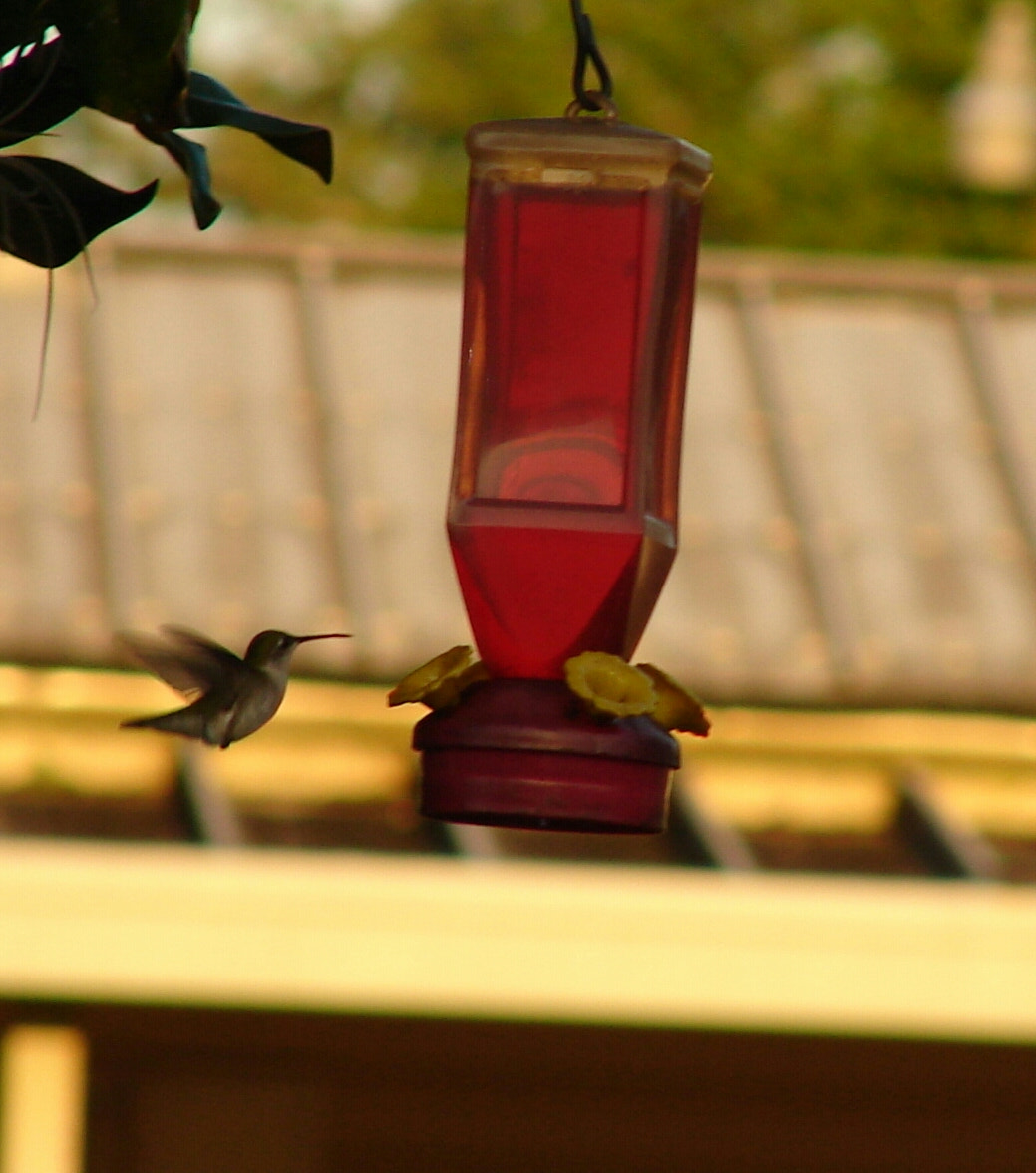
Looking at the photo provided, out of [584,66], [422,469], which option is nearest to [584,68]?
[584,66]

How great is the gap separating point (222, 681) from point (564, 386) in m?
0.60

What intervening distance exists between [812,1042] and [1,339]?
4173mm

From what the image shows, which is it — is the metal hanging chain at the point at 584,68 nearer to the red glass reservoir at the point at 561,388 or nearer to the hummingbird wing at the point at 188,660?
the red glass reservoir at the point at 561,388

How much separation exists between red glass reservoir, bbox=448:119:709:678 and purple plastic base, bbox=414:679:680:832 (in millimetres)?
166

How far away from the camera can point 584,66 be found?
9.24 feet

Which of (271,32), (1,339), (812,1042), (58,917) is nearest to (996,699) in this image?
(812,1042)

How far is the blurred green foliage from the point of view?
33.0 meters

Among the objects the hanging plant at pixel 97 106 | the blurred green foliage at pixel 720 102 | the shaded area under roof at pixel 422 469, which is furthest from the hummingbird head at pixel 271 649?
the blurred green foliage at pixel 720 102

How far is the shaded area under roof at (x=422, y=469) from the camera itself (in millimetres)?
8125

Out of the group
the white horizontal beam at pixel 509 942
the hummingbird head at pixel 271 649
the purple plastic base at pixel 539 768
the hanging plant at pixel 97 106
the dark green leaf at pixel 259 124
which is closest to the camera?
the hanging plant at pixel 97 106

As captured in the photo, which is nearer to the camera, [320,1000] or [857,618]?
[320,1000]

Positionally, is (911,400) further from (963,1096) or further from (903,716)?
(963,1096)

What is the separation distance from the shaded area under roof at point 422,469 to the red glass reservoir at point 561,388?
469 centimetres

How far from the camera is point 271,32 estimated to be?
3888 centimetres
